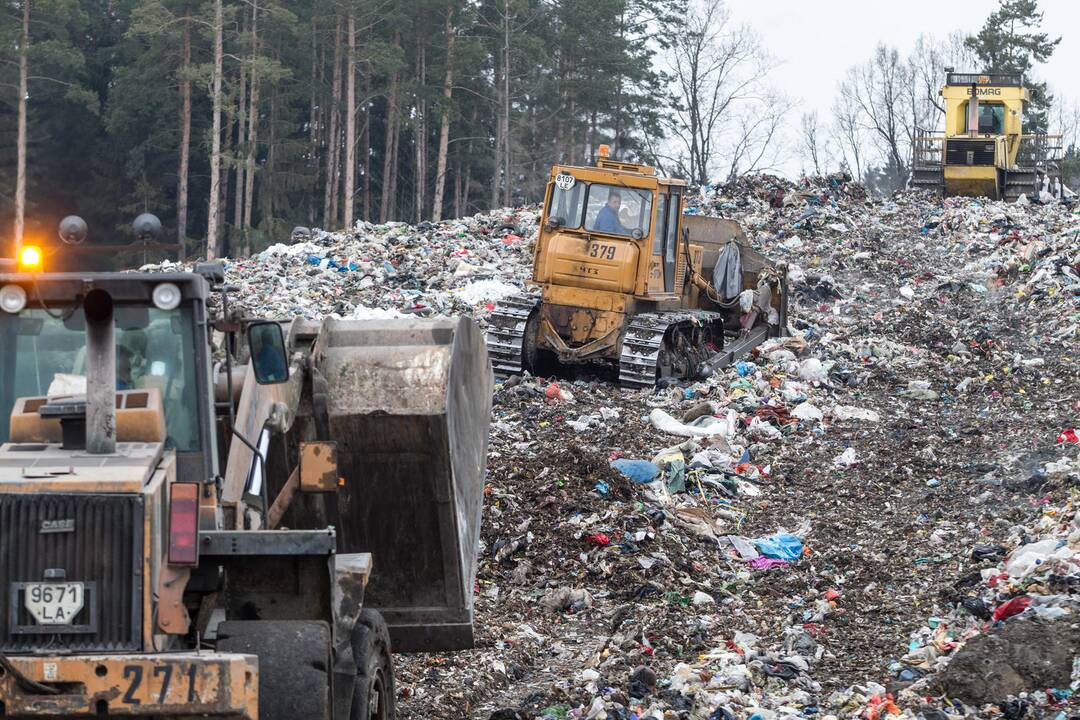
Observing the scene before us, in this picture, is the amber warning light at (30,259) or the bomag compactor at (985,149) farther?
the bomag compactor at (985,149)

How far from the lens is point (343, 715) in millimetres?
5113

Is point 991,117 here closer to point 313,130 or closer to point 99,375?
point 313,130

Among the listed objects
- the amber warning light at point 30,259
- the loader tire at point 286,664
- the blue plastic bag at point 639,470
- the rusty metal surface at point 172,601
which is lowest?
the blue plastic bag at point 639,470

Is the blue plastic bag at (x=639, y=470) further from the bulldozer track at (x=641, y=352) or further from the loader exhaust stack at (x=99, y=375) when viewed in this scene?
the loader exhaust stack at (x=99, y=375)

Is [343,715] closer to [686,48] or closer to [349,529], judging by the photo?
[349,529]

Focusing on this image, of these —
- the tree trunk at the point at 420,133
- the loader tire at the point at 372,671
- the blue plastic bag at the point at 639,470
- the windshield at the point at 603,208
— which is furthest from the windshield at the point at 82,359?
the tree trunk at the point at 420,133

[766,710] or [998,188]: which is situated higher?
[998,188]

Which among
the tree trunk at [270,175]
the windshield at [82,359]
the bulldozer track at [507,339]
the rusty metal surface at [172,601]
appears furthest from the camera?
the tree trunk at [270,175]

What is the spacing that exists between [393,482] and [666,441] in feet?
21.4

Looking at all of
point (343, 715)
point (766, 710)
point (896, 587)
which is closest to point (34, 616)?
point (343, 715)

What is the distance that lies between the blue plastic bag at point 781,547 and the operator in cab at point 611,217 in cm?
597

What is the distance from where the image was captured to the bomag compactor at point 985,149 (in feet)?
104

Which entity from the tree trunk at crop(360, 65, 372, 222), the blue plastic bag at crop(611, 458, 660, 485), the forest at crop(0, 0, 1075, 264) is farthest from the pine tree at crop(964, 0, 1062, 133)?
the blue plastic bag at crop(611, 458, 660, 485)

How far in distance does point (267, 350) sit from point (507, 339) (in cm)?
1014
